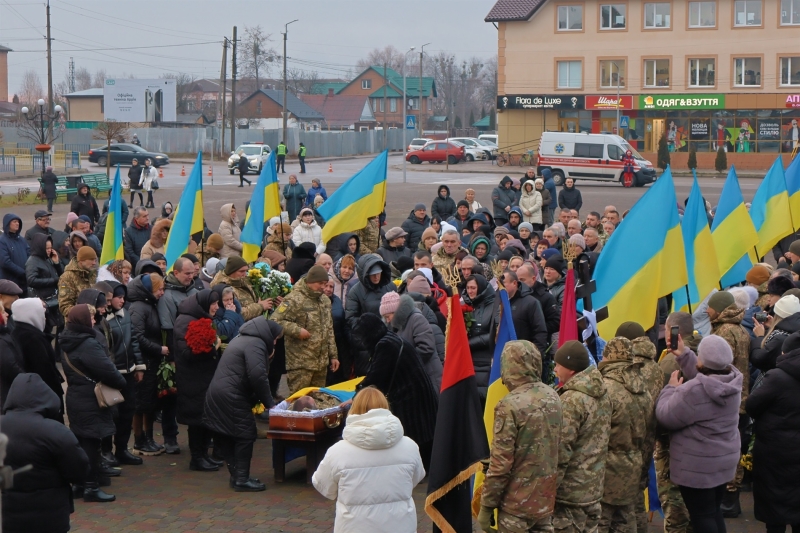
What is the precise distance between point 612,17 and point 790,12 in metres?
9.33

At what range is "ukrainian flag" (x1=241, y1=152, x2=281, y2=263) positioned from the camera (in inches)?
507

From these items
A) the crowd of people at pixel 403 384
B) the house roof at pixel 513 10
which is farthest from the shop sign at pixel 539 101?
the crowd of people at pixel 403 384

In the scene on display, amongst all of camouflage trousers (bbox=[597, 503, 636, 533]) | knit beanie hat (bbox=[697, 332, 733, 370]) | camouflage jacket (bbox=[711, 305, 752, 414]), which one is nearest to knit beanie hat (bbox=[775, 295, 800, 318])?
camouflage jacket (bbox=[711, 305, 752, 414])

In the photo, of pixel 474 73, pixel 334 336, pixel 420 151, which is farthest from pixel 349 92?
pixel 334 336

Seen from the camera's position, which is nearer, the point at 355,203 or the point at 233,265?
the point at 233,265

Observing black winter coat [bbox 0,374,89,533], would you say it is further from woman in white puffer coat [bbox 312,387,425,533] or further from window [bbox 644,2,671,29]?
window [bbox 644,2,671,29]

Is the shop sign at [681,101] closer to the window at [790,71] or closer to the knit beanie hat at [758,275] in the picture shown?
the window at [790,71]

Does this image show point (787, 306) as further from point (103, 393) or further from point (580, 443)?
point (103, 393)

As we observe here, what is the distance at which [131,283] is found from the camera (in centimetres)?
927

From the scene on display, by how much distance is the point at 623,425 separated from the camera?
6.22 meters

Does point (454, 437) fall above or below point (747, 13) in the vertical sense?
below

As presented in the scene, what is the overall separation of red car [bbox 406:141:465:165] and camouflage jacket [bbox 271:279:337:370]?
46468mm

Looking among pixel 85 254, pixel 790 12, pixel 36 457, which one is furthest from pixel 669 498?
pixel 790 12

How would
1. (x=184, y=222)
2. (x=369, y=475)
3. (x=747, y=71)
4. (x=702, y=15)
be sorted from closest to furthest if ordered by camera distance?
(x=369, y=475) → (x=184, y=222) → (x=747, y=71) → (x=702, y=15)
